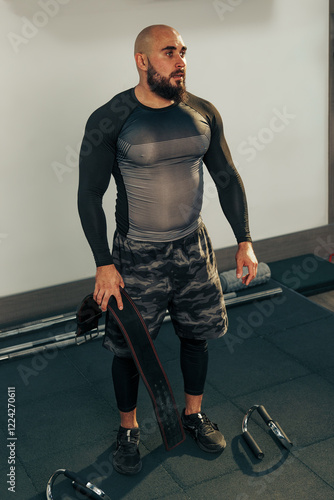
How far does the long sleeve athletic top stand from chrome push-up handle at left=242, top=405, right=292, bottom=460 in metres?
0.71

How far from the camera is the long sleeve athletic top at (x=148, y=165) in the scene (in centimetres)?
201

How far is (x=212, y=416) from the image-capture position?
8.14 feet

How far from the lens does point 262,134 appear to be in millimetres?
3695

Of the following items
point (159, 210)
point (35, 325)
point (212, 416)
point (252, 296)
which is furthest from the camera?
point (252, 296)

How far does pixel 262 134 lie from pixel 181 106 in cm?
170

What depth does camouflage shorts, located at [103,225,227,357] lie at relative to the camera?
215 centimetres

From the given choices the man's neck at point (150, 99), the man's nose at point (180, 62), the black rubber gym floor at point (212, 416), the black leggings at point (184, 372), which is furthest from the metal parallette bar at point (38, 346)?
the man's nose at point (180, 62)

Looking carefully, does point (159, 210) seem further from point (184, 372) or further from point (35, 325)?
point (35, 325)

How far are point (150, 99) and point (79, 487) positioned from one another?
1.23 meters

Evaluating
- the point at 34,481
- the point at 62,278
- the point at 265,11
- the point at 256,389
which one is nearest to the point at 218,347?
the point at 256,389

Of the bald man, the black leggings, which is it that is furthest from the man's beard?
the black leggings

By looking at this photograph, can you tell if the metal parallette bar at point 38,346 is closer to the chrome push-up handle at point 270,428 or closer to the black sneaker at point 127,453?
the black sneaker at point 127,453

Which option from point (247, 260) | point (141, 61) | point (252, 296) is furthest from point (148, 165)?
point (252, 296)

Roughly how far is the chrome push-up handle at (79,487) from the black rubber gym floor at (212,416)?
4cm
